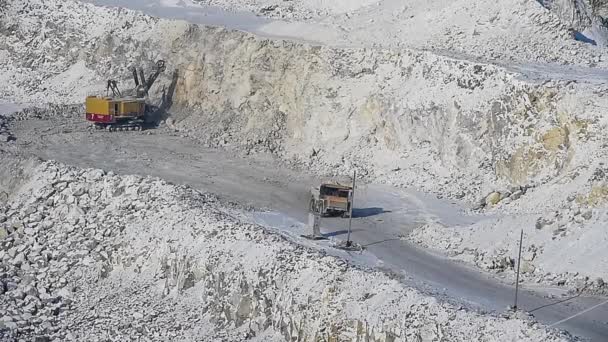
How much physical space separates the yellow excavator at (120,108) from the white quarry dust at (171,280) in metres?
7.53

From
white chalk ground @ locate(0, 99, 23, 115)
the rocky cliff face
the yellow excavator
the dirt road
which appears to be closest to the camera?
the dirt road

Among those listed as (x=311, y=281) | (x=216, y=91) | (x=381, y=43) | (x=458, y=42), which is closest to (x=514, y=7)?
(x=458, y=42)

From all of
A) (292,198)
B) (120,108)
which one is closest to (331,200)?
(292,198)

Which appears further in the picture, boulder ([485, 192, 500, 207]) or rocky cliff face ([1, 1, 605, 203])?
rocky cliff face ([1, 1, 605, 203])

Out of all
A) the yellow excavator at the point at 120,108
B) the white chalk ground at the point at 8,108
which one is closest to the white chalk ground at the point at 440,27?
the yellow excavator at the point at 120,108

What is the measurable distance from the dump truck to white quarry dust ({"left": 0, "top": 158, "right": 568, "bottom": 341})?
10.7 ft

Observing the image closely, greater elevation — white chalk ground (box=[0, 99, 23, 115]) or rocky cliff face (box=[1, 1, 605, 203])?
rocky cliff face (box=[1, 1, 605, 203])

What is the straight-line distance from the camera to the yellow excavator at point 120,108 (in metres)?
44.1

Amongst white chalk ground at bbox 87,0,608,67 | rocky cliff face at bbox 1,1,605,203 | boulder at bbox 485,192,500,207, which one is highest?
white chalk ground at bbox 87,0,608,67

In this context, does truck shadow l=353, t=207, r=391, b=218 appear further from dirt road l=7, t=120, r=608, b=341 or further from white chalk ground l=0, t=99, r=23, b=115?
white chalk ground l=0, t=99, r=23, b=115

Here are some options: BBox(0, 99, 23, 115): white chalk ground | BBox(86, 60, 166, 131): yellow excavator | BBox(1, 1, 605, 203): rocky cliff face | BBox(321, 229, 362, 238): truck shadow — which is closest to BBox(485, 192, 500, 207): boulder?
BBox(1, 1, 605, 203): rocky cliff face

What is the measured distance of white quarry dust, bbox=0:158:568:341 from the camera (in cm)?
2408

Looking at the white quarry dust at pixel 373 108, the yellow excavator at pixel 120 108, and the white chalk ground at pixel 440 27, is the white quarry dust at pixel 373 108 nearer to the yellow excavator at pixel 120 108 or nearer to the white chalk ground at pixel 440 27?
the white chalk ground at pixel 440 27

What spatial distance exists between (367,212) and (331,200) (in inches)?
78.2
